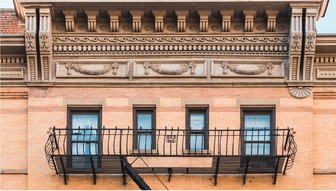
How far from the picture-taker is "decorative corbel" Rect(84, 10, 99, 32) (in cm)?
2312

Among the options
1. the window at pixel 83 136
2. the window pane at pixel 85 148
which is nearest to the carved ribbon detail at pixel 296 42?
the window at pixel 83 136

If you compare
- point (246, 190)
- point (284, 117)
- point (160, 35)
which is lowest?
point (246, 190)

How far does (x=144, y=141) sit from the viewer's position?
22703mm

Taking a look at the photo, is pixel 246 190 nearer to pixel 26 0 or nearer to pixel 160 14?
pixel 160 14

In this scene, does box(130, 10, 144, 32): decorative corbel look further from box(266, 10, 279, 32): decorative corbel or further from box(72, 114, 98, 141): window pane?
box(266, 10, 279, 32): decorative corbel

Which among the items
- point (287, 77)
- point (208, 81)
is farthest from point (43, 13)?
point (287, 77)

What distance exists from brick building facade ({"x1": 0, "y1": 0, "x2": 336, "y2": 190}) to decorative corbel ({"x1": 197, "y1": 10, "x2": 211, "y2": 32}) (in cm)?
3

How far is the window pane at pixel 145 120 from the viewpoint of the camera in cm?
2291

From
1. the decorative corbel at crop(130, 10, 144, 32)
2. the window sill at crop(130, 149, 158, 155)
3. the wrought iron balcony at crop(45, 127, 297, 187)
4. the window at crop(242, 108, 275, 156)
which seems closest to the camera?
the wrought iron balcony at crop(45, 127, 297, 187)

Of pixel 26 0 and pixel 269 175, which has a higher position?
pixel 26 0

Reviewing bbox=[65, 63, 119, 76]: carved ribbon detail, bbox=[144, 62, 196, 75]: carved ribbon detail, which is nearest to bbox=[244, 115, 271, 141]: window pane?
bbox=[144, 62, 196, 75]: carved ribbon detail

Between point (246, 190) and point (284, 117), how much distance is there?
6.49 ft

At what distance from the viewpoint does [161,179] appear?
22359 millimetres

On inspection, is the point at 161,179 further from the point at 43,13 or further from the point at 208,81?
the point at 43,13
